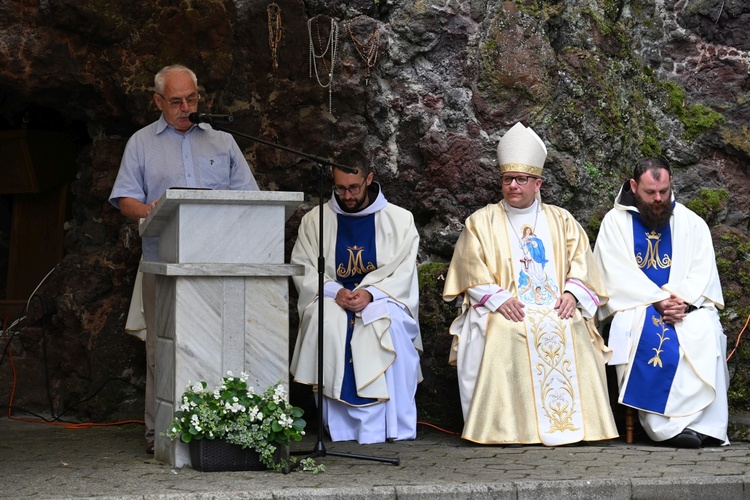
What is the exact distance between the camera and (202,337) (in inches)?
233

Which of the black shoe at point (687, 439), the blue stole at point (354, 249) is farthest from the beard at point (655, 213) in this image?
the blue stole at point (354, 249)

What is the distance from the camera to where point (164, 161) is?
23.0 ft

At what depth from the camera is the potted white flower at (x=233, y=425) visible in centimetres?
578

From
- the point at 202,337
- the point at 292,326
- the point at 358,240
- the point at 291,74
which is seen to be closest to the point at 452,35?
the point at 291,74

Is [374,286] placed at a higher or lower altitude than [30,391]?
higher

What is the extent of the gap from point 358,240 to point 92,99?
92.6 inches

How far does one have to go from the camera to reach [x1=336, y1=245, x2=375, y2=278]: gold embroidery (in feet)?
25.4

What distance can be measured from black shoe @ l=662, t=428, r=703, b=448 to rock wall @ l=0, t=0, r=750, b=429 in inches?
55.2

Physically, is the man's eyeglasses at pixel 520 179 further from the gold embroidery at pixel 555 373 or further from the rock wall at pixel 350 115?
the gold embroidery at pixel 555 373

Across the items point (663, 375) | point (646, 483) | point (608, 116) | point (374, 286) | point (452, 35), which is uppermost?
point (452, 35)

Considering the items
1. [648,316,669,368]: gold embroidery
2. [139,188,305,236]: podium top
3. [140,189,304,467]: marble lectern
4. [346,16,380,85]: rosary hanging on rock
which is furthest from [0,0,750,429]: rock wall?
[139,188,305,236]: podium top

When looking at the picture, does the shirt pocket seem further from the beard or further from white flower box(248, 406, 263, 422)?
the beard

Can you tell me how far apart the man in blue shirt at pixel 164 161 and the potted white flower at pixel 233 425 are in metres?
1.03

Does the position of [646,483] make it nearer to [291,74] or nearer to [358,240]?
[358,240]
